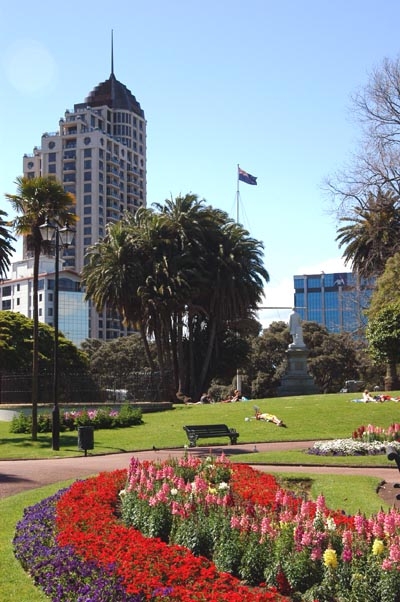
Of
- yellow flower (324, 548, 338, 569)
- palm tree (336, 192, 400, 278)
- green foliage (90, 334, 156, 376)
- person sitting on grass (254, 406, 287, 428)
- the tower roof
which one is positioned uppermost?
the tower roof

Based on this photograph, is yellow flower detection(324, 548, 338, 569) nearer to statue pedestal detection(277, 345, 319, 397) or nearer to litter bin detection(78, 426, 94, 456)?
litter bin detection(78, 426, 94, 456)

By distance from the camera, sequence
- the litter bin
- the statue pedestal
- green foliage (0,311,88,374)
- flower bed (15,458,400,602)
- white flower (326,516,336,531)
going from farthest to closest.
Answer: green foliage (0,311,88,374) < the statue pedestal < the litter bin < white flower (326,516,336,531) < flower bed (15,458,400,602)

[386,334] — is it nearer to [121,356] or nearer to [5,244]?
[5,244]

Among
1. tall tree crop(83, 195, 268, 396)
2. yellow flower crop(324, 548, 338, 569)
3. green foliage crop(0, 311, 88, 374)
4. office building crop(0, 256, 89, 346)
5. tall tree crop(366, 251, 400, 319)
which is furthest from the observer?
office building crop(0, 256, 89, 346)

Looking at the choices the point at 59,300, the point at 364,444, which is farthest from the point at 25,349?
the point at 59,300

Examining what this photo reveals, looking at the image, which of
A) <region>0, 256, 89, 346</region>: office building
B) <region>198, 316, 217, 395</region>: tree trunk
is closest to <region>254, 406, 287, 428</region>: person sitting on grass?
<region>198, 316, 217, 395</region>: tree trunk

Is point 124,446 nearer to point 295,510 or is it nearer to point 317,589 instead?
Result: point 295,510

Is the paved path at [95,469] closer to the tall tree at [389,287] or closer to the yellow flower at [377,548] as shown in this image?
the yellow flower at [377,548]

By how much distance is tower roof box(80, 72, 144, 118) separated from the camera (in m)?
169

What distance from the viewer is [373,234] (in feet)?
143

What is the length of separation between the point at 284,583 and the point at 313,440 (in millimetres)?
16458

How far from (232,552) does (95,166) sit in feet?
483

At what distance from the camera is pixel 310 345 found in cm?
7088

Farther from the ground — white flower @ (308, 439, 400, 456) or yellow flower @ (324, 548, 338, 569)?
yellow flower @ (324, 548, 338, 569)
